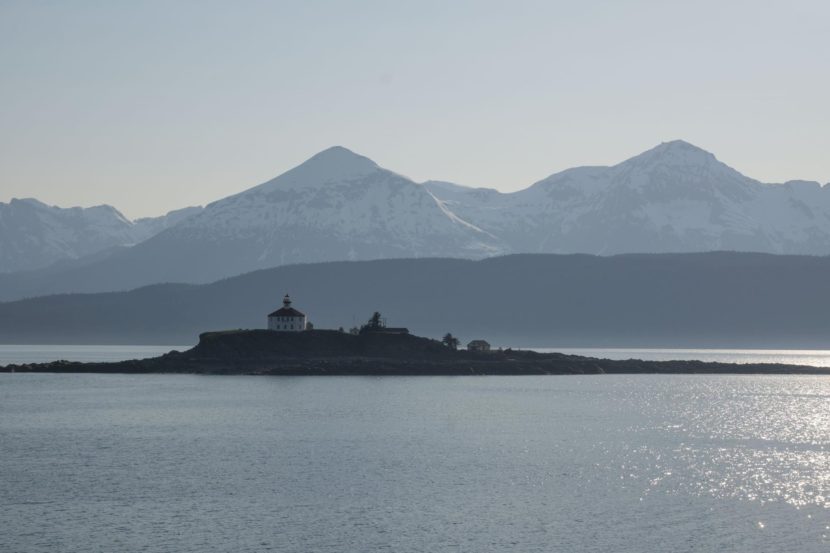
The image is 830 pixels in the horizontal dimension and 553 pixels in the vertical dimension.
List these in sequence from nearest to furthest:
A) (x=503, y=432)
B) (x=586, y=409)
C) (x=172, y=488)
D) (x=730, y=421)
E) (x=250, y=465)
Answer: (x=172, y=488) → (x=250, y=465) → (x=503, y=432) → (x=730, y=421) → (x=586, y=409)

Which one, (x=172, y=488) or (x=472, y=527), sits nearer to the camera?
(x=472, y=527)

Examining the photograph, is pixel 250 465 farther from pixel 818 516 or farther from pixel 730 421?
pixel 730 421

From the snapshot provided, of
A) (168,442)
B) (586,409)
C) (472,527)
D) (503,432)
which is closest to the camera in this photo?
(472,527)

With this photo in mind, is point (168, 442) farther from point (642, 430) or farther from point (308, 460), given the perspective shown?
point (642, 430)

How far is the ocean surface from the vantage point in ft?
228

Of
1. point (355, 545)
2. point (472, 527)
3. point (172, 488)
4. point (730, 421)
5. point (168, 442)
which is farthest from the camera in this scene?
point (730, 421)

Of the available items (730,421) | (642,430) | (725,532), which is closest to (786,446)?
(642,430)

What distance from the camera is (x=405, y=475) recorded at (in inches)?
3536

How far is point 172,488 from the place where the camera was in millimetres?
83438

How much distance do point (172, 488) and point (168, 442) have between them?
1013 inches

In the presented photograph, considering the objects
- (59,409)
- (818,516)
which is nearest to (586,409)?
(59,409)

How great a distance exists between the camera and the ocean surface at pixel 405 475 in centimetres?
6962

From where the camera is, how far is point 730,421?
448ft

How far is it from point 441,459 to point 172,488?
2361 centimetres
